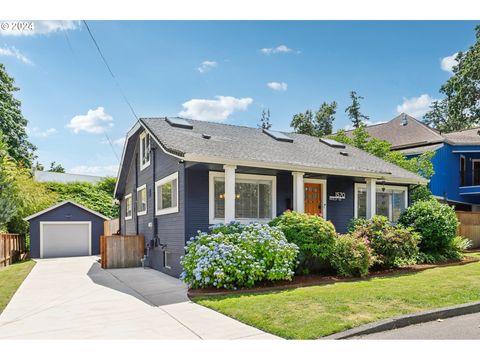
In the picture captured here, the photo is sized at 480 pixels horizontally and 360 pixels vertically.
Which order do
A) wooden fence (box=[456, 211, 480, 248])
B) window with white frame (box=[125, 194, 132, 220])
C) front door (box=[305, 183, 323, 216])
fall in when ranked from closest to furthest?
front door (box=[305, 183, 323, 216])
wooden fence (box=[456, 211, 480, 248])
window with white frame (box=[125, 194, 132, 220])

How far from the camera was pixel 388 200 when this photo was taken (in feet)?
45.4

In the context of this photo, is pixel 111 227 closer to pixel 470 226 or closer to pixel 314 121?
pixel 470 226

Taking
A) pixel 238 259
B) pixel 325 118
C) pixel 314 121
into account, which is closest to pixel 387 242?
pixel 238 259

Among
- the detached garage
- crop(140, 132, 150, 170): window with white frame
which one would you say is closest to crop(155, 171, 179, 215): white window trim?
crop(140, 132, 150, 170): window with white frame

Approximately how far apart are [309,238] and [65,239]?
14.6 m

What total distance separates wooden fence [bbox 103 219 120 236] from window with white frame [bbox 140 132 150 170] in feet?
22.9

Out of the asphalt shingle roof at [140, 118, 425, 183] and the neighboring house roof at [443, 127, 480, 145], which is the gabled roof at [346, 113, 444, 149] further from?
the asphalt shingle roof at [140, 118, 425, 183]

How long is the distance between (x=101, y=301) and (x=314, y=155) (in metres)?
7.64

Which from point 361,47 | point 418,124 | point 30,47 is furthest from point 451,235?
point 418,124

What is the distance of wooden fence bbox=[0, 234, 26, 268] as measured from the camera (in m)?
14.7

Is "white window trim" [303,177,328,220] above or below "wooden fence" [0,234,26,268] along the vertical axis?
above

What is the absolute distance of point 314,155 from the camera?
12.4 m
